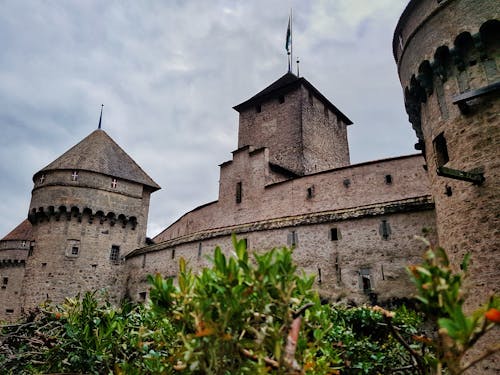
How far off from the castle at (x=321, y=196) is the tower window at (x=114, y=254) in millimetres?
94

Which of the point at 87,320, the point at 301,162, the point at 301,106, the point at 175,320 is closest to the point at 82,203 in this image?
the point at 301,162

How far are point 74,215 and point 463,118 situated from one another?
21516mm

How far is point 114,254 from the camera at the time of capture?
24.0m

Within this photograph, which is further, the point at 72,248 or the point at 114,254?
the point at 114,254

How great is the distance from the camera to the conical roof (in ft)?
106

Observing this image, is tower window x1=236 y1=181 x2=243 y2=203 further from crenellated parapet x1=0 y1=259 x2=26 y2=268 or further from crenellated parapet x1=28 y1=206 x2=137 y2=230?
crenellated parapet x1=0 y1=259 x2=26 y2=268

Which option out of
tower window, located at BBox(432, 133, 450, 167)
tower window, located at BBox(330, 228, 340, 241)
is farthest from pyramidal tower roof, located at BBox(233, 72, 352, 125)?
tower window, located at BBox(432, 133, 450, 167)

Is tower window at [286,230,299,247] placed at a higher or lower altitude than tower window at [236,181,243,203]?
lower

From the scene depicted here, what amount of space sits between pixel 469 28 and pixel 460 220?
4700 millimetres

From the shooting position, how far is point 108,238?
78.8ft

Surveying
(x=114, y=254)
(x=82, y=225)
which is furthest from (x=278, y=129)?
(x=82, y=225)

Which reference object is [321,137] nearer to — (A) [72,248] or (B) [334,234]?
(B) [334,234]

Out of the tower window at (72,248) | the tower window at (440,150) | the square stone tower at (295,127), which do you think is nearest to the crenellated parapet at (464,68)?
the tower window at (440,150)

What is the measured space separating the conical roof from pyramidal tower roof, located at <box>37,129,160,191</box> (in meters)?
10.6
